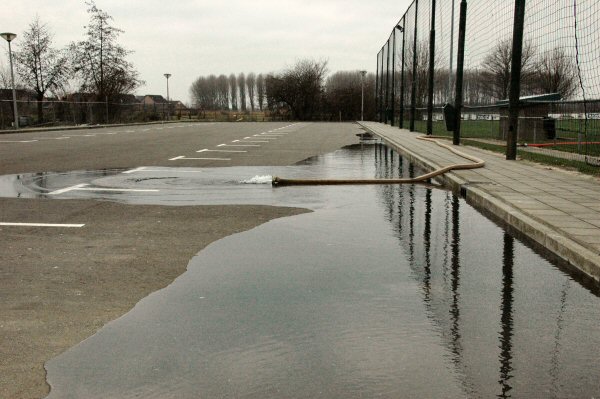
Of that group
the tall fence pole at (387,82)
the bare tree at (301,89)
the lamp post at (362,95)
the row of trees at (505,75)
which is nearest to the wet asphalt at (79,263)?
the row of trees at (505,75)

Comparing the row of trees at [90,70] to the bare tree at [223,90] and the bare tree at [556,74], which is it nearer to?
the bare tree at [556,74]

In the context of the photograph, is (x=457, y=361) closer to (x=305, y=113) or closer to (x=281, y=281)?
(x=281, y=281)

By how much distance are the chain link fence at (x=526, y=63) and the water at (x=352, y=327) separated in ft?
23.5

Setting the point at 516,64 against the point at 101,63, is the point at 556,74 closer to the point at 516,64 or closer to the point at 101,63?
the point at 516,64

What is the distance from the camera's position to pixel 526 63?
18969mm

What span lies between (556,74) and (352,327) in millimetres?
16151

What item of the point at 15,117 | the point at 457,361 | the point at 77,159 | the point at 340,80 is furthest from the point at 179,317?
the point at 340,80

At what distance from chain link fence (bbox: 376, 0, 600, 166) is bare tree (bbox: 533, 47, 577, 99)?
3cm

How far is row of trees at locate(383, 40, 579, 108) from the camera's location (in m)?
15.2

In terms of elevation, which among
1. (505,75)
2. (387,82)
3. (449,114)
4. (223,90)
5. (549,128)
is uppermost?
(223,90)

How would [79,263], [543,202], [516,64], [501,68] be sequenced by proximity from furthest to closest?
1. [501,68]
2. [516,64]
3. [543,202]
4. [79,263]

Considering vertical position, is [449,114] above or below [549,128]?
above

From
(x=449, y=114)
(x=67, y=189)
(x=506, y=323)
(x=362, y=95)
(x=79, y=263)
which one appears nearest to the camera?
(x=506, y=323)

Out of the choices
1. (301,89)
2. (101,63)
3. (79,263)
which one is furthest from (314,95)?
(79,263)
